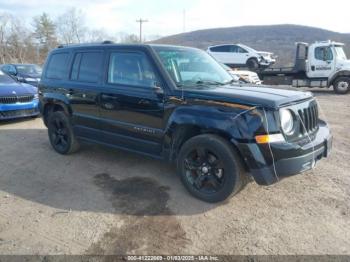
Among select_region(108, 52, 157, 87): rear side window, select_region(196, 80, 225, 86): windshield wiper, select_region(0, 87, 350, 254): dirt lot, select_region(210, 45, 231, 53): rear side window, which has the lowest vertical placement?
select_region(0, 87, 350, 254): dirt lot

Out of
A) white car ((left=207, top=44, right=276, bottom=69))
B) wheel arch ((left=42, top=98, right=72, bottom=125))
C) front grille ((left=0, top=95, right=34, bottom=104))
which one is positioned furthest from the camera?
white car ((left=207, top=44, right=276, bottom=69))

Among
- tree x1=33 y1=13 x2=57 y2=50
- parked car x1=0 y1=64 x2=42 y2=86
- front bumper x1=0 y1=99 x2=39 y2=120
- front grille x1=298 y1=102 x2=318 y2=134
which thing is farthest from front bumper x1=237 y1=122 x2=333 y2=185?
tree x1=33 y1=13 x2=57 y2=50

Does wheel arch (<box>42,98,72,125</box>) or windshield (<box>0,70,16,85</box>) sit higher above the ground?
windshield (<box>0,70,16,85</box>)

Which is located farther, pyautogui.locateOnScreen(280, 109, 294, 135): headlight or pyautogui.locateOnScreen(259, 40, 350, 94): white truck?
pyautogui.locateOnScreen(259, 40, 350, 94): white truck

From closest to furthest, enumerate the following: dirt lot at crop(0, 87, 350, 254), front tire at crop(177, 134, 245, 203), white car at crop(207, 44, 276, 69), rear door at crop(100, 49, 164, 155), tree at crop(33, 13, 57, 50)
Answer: dirt lot at crop(0, 87, 350, 254), front tire at crop(177, 134, 245, 203), rear door at crop(100, 49, 164, 155), white car at crop(207, 44, 276, 69), tree at crop(33, 13, 57, 50)

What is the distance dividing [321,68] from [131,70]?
1471cm

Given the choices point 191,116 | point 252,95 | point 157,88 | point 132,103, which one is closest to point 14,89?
point 132,103

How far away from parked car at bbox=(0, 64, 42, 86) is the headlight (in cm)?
1155

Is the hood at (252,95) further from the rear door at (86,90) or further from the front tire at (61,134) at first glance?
the front tire at (61,134)

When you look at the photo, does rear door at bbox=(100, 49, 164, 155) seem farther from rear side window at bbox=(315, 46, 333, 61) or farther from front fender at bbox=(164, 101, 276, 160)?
rear side window at bbox=(315, 46, 333, 61)

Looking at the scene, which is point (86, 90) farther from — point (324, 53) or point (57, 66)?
point (324, 53)

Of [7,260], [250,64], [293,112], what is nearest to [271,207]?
[293,112]

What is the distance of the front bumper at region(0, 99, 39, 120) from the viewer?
8555mm

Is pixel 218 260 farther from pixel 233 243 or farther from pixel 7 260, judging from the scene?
pixel 7 260
